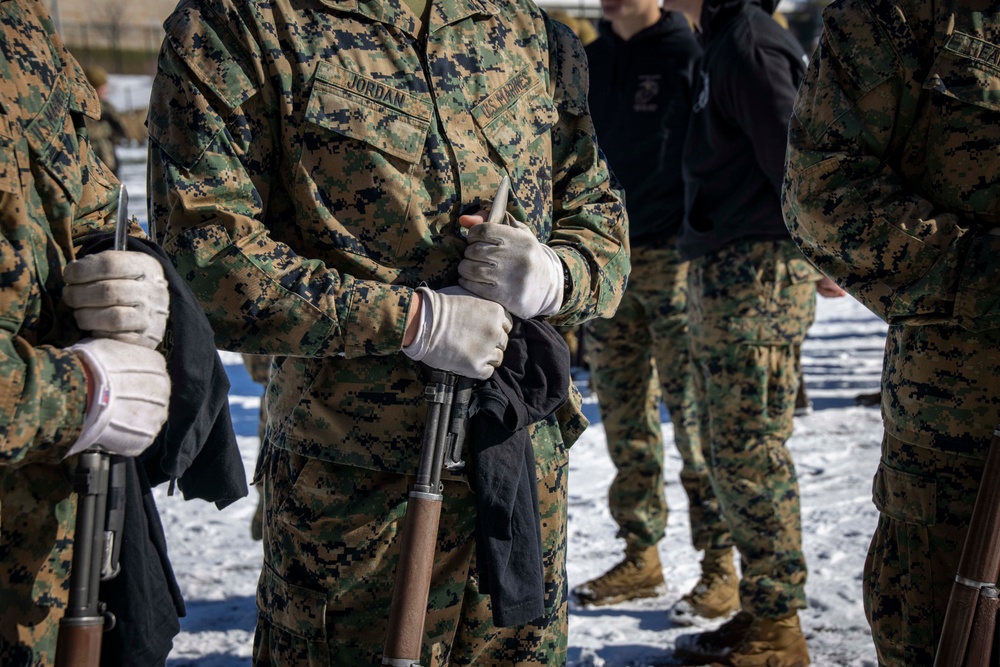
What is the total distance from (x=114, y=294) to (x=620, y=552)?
10.3 feet

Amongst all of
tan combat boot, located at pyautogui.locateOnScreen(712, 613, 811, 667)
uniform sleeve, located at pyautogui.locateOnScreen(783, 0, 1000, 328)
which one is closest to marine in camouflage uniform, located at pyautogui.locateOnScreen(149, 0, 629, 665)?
uniform sleeve, located at pyautogui.locateOnScreen(783, 0, 1000, 328)

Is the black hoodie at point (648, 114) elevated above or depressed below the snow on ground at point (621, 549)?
above

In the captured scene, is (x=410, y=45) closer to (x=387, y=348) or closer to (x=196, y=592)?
(x=387, y=348)

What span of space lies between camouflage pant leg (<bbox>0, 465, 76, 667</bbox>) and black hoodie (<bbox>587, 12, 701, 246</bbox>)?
2.88 m

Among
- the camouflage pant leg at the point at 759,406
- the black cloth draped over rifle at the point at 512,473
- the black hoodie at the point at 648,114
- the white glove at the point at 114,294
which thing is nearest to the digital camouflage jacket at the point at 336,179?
the black cloth draped over rifle at the point at 512,473

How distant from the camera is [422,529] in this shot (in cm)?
191

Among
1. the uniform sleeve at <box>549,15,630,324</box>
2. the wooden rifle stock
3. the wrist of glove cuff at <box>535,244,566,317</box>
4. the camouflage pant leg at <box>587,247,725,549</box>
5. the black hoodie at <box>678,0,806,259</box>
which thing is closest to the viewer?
the wooden rifle stock

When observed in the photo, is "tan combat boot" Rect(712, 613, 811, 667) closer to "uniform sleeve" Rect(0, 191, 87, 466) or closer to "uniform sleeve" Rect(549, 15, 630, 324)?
"uniform sleeve" Rect(549, 15, 630, 324)

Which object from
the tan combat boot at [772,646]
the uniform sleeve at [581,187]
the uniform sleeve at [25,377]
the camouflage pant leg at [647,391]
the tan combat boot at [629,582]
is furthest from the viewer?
the camouflage pant leg at [647,391]

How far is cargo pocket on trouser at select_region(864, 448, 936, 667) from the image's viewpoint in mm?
2186

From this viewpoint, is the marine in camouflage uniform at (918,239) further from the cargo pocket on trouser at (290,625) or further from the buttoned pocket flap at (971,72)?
the cargo pocket on trouser at (290,625)

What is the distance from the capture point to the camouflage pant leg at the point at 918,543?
216cm

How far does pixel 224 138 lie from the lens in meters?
1.93

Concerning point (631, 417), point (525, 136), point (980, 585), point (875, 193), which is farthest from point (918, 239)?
point (631, 417)
